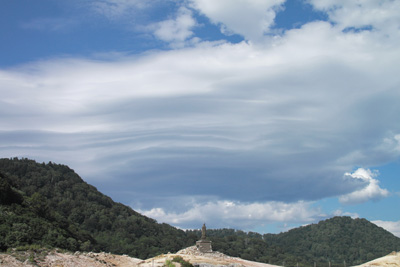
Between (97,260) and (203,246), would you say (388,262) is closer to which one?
(203,246)

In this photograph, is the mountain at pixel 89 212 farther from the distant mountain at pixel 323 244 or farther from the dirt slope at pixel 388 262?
the dirt slope at pixel 388 262

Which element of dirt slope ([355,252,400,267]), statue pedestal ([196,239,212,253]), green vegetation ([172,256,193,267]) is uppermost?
statue pedestal ([196,239,212,253])

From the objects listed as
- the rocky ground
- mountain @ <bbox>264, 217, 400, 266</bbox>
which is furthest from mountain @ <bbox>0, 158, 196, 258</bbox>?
mountain @ <bbox>264, 217, 400, 266</bbox>

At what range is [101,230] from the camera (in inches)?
4429

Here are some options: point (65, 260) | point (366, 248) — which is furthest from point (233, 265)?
Answer: point (366, 248)

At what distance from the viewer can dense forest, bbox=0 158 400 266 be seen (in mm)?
54766

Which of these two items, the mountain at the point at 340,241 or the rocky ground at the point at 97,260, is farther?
the mountain at the point at 340,241

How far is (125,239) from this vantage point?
342 feet

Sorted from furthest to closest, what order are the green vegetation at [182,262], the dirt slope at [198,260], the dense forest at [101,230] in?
the dense forest at [101,230]
the dirt slope at [198,260]
the green vegetation at [182,262]

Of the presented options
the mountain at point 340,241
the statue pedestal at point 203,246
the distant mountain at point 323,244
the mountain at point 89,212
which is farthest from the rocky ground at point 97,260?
the mountain at point 340,241

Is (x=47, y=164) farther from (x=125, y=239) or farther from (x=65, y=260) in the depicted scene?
(x=65, y=260)

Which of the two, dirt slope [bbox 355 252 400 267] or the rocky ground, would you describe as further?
dirt slope [bbox 355 252 400 267]

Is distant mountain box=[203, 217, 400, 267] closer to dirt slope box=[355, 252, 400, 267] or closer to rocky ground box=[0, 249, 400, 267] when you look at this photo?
dirt slope box=[355, 252, 400, 267]

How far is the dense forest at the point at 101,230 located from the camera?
180 feet
